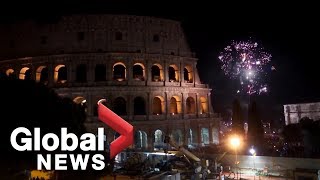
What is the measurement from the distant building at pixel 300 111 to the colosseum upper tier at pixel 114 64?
16058 millimetres

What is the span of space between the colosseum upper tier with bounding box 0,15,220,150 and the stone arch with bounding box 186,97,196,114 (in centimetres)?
89

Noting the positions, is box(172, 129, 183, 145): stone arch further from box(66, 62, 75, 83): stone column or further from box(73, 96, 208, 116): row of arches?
box(66, 62, 75, 83): stone column

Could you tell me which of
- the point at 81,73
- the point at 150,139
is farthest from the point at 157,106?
the point at 81,73

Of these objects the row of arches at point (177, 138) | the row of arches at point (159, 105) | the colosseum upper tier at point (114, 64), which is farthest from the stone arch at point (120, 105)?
the row of arches at point (177, 138)

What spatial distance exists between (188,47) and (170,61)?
155 inches

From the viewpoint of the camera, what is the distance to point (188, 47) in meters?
36.8

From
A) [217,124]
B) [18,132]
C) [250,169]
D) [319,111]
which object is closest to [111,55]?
[217,124]

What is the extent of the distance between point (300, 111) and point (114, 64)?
1052 inches

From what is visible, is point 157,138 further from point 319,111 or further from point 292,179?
point 319,111

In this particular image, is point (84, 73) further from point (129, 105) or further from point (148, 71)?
point (148, 71)

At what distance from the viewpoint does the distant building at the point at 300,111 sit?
42.0 metres

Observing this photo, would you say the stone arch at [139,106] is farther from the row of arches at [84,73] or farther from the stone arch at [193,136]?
the stone arch at [193,136]

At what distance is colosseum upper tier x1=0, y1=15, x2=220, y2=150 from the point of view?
3112cm

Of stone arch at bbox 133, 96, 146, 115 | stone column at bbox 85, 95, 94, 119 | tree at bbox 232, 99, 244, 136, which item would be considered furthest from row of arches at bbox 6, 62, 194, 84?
tree at bbox 232, 99, 244, 136
